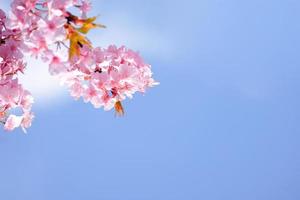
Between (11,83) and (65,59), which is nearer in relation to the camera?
(65,59)

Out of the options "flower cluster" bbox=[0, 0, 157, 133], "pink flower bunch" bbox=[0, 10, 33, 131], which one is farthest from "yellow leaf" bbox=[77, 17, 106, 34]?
"pink flower bunch" bbox=[0, 10, 33, 131]

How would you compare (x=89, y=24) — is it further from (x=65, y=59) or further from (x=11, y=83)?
(x=11, y=83)

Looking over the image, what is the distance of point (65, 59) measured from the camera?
4.78 metres

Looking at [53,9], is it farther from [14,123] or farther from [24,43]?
[14,123]

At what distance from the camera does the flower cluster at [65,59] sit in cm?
461

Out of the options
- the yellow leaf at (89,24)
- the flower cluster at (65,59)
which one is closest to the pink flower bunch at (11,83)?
the flower cluster at (65,59)

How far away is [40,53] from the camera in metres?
4.74

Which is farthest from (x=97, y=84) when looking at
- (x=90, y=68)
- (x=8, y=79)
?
(x=8, y=79)

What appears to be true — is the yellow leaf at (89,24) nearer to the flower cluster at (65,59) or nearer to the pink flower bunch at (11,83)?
the flower cluster at (65,59)

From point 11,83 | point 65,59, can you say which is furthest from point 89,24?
point 11,83

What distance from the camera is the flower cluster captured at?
4.61m

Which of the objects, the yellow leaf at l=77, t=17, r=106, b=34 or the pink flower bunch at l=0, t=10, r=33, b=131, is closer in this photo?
the yellow leaf at l=77, t=17, r=106, b=34

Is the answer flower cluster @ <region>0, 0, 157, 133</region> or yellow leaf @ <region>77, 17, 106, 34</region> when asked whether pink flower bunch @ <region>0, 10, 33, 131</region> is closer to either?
flower cluster @ <region>0, 0, 157, 133</region>

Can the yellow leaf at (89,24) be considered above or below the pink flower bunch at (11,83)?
below
